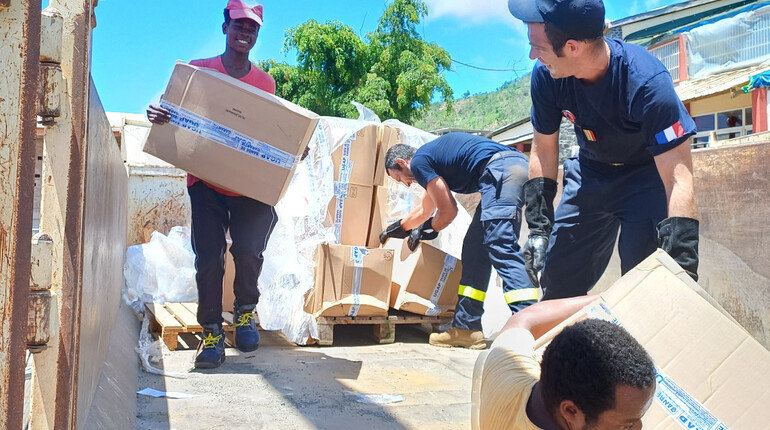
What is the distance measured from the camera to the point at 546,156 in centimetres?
284

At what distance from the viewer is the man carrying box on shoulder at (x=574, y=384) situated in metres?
1.26

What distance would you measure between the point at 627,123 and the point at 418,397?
63.6 inches

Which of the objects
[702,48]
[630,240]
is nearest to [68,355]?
[630,240]

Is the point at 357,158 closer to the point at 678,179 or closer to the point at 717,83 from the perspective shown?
the point at 678,179

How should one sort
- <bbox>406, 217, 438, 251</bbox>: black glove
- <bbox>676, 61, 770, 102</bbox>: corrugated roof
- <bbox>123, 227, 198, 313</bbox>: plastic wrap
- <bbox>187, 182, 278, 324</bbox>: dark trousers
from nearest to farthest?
<bbox>187, 182, 278, 324</bbox>: dark trousers < <bbox>406, 217, 438, 251</bbox>: black glove < <bbox>123, 227, 198, 313</bbox>: plastic wrap < <bbox>676, 61, 770, 102</bbox>: corrugated roof

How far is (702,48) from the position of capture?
16922 mm

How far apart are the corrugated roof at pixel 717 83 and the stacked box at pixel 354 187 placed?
12502 millimetres

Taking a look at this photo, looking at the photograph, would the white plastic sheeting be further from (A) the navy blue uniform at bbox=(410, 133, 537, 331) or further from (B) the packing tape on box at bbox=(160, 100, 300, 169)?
(B) the packing tape on box at bbox=(160, 100, 300, 169)

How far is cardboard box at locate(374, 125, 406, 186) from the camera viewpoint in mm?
4988

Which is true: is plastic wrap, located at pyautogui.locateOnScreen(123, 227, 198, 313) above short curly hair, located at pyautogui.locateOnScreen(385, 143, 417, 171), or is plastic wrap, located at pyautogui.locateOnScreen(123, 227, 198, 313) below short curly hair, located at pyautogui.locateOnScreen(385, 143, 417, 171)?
below

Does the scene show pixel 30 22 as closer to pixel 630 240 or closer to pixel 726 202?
pixel 630 240

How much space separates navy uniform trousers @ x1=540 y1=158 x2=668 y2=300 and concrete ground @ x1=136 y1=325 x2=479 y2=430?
804 millimetres

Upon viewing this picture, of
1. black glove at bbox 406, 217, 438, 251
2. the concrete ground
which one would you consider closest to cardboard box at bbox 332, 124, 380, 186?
black glove at bbox 406, 217, 438, 251

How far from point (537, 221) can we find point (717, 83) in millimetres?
15243
